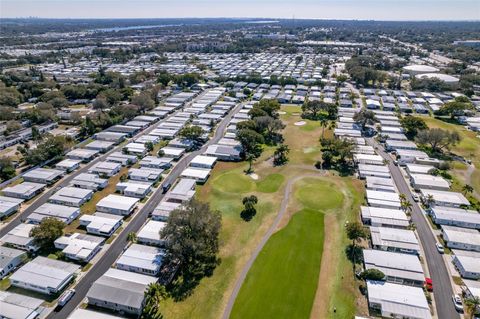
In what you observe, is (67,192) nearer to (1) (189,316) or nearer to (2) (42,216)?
(2) (42,216)

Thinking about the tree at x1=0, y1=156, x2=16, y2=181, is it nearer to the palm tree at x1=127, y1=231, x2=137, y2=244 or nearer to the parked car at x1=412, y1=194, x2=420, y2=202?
the palm tree at x1=127, y1=231, x2=137, y2=244

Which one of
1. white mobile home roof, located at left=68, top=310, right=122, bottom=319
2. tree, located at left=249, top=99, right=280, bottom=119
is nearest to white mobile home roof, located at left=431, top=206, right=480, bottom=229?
white mobile home roof, located at left=68, top=310, right=122, bottom=319

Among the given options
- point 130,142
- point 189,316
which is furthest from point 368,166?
point 130,142

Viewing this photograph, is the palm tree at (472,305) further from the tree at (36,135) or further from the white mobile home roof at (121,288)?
the tree at (36,135)

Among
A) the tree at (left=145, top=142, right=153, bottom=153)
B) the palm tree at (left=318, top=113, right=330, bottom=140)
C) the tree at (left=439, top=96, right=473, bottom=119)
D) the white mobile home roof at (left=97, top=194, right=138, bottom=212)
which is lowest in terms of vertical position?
the white mobile home roof at (left=97, top=194, right=138, bottom=212)

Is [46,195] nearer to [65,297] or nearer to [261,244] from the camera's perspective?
[65,297]

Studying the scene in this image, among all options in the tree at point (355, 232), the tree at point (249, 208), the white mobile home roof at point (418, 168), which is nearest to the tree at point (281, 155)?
the tree at point (249, 208)
